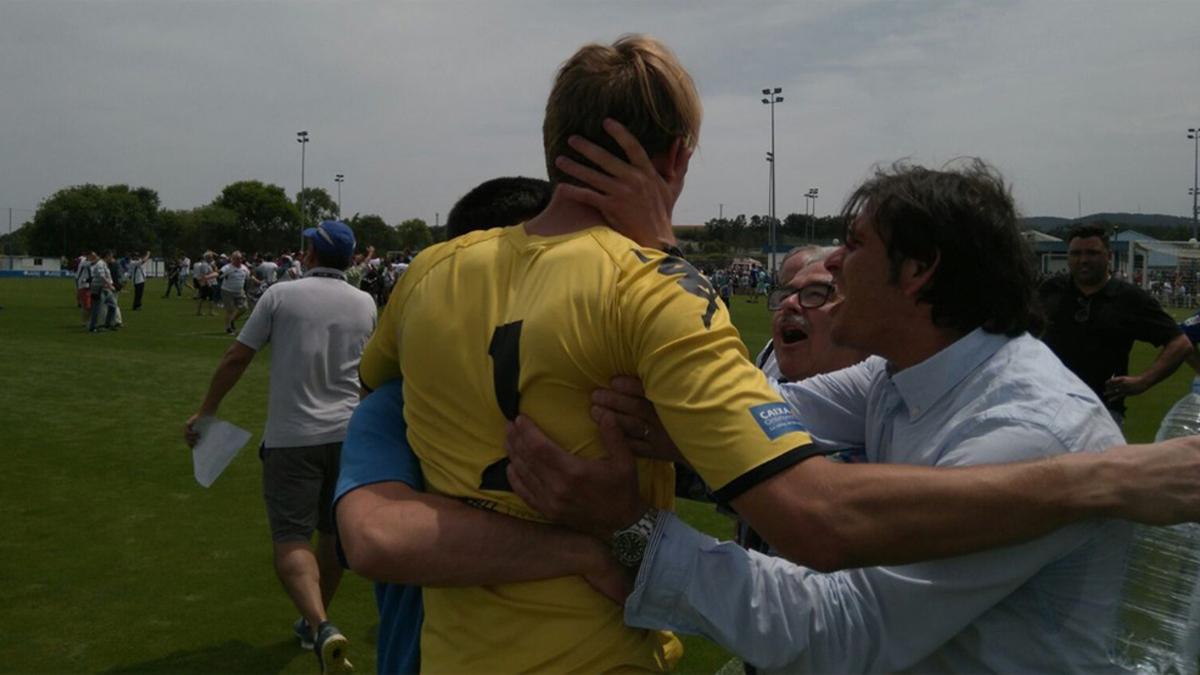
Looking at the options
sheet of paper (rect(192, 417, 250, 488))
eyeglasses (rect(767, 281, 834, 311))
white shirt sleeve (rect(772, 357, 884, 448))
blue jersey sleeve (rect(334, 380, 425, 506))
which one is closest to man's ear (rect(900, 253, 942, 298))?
white shirt sleeve (rect(772, 357, 884, 448))

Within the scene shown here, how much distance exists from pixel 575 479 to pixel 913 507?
23.9 inches

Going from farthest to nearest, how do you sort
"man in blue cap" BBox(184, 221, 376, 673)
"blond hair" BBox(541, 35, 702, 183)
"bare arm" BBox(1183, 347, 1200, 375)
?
1. "bare arm" BBox(1183, 347, 1200, 375)
2. "man in blue cap" BBox(184, 221, 376, 673)
3. "blond hair" BBox(541, 35, 702, 183)

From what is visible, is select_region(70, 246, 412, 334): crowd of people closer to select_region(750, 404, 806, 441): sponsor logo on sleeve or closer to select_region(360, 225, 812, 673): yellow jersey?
select_region(360, 225, 812, 673): yellow jersey

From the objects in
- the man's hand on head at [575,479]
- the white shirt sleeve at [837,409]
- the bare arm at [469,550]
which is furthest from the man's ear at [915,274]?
the bare arm at [469,550]

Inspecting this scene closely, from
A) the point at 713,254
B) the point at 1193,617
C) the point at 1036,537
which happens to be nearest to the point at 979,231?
the point at 1036,537

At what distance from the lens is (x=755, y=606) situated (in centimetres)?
189

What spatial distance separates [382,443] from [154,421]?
11442 millimetres

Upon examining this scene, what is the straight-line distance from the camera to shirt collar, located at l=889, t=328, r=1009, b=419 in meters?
2.02

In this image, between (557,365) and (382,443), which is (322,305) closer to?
(382,443)

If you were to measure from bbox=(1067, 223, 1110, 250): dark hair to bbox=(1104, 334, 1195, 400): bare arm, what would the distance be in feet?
3.22

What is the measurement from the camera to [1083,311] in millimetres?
7902

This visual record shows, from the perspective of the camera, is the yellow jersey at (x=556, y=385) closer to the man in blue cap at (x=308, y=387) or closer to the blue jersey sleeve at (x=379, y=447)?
the blue jersey sleeve at (x=379, y=447)

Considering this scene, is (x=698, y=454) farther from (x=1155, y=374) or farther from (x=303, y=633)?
(x=1155, y=374)

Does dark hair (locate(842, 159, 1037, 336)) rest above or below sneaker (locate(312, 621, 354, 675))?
above
